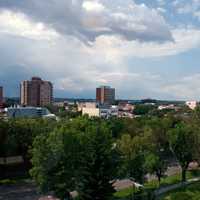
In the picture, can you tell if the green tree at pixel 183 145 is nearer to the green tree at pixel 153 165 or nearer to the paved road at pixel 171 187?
the paved road at pixel 171 187

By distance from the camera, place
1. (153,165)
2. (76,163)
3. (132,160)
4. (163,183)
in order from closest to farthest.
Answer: (76,163), (132,160), (153,165), (163,183)

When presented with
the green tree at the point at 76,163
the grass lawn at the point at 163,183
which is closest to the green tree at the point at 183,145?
the grass lawn at the point at 163,183

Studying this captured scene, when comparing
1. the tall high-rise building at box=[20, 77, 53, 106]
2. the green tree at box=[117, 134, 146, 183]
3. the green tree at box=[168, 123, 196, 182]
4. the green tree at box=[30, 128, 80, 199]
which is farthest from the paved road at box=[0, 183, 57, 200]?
the tall high-rise building at box=[20, 77, 53, 106]

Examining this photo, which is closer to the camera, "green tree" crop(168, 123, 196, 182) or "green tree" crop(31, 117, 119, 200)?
"green tree" crop(31, 117, 119, 200)

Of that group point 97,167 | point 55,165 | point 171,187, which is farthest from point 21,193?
point 171,187

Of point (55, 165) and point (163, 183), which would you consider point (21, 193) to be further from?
point (163, 183)

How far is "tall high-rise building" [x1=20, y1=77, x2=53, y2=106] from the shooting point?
178 m

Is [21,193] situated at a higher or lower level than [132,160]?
lower

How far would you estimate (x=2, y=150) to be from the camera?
50656 mm

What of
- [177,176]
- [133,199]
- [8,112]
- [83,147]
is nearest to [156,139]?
[177,176]

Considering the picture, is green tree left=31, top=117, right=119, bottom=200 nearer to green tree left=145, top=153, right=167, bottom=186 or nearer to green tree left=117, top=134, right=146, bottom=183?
green tree left=117, top=134, right=146, bottom=183

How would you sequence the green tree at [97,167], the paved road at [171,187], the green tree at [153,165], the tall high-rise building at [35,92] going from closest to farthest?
1. the green tree at [97,167]
2. the paved road at [171,187]
3. the green tree at [153,165]
4. the tall high-rise building at [35,92]

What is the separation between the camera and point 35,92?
18338 cm

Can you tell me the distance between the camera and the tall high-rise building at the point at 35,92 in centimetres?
17812
